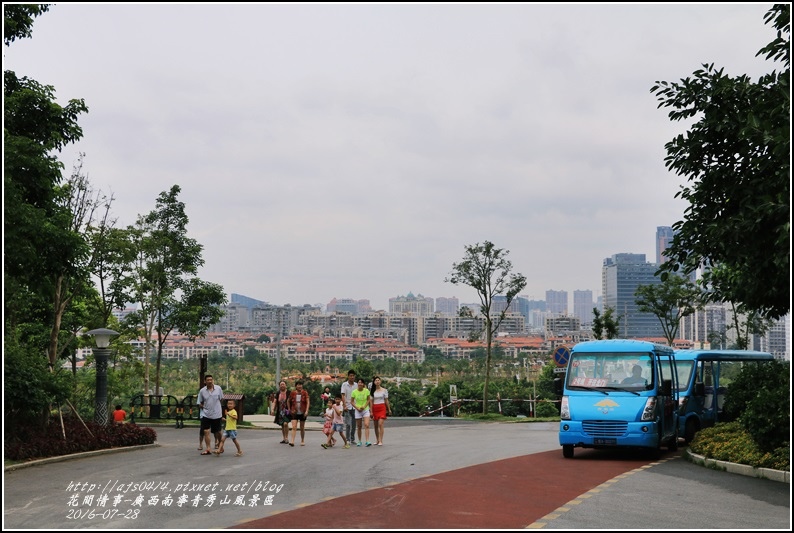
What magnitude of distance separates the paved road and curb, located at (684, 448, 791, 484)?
204 mm

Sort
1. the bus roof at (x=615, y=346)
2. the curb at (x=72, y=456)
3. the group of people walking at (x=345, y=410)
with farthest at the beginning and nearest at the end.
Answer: the group of people walking at (x=345, y=410) < the bus roof at (x=615, y=346) < the curb at (x=72, y=456)

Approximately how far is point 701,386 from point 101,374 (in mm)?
14566

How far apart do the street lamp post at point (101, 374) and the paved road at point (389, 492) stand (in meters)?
2.68

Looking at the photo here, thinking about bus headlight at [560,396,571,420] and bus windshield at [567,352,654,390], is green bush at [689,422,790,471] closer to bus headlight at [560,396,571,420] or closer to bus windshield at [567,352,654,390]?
bus windshield at [567,352,654,390]

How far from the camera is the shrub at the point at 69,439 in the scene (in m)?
17.3

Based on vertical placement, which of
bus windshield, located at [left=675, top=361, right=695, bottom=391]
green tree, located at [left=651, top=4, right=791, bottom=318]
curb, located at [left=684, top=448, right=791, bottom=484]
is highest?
green tree, located at [left=651, top=4, right=791, bottom=318]

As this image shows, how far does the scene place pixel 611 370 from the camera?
18.5 meters

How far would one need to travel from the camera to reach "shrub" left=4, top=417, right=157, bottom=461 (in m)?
17.3

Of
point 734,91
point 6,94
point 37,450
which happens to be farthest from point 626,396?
point 6,94

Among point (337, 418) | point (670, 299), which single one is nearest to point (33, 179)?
point (337, 418)

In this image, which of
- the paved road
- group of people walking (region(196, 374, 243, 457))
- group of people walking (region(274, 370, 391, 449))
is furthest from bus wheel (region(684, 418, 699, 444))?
group of people walking (region(196, 374, 243, 457))

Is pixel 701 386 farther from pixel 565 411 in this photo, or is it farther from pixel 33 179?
A: pixel 33 179

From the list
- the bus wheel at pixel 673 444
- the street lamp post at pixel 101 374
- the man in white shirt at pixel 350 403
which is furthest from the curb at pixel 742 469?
the street lamp post at pixel 101 374

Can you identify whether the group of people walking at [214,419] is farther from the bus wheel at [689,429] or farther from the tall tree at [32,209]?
the bus wheel at [689,429]
